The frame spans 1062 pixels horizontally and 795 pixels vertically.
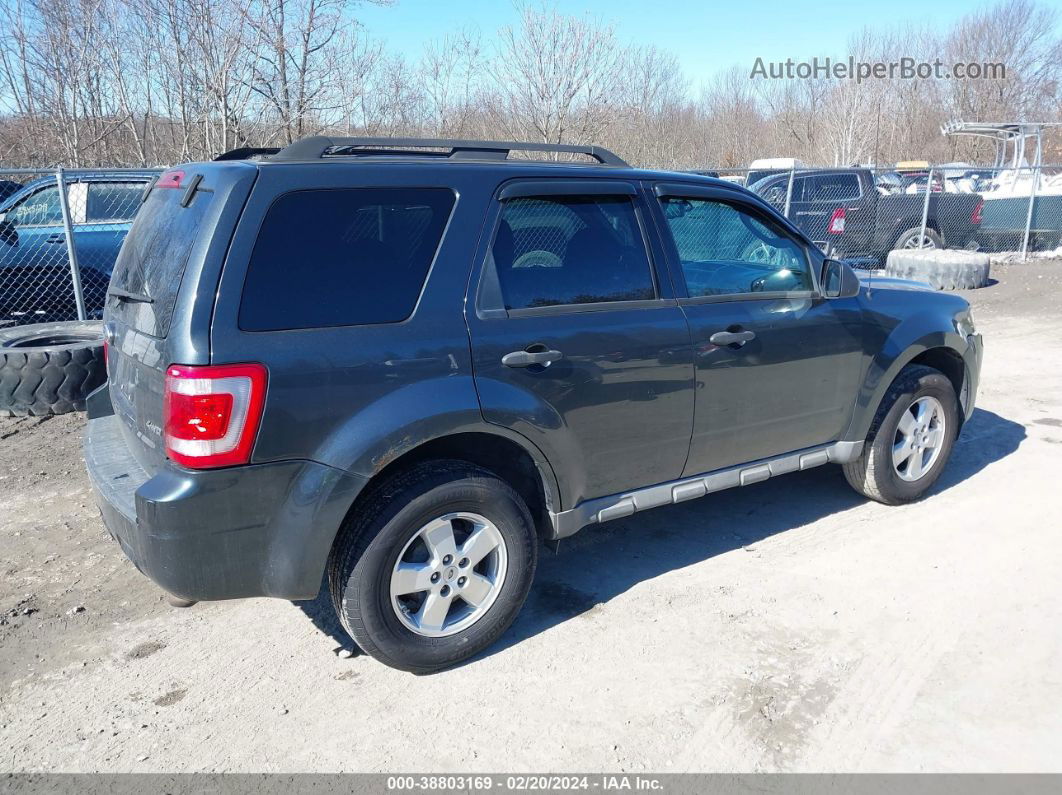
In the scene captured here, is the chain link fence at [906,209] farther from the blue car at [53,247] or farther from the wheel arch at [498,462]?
the wheel arch at [498,462]

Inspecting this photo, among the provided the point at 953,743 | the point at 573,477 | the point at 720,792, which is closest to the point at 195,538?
the point at 573,477

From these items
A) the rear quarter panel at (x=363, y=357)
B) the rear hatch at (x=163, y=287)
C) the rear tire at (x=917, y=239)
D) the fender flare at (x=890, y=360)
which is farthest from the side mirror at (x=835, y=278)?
the rear tire at (x=917, y=239)

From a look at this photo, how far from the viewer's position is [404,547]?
124 inches

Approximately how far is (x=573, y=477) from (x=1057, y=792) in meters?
1.95

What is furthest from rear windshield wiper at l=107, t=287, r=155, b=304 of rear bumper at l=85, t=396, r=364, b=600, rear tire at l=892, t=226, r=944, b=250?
rear tire at l=892, t=226, r=944, b=250

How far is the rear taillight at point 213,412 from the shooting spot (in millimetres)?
2730

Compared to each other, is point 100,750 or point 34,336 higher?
point 34,336

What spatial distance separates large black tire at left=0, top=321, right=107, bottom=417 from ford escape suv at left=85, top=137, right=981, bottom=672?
2.84 metres

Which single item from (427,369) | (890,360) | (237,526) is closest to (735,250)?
(890,360)

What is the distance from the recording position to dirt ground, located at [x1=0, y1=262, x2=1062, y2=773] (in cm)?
287

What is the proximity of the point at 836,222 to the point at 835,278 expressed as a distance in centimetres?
980

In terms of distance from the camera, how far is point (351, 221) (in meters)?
3.05

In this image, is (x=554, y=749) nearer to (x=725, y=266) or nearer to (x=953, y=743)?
(x=953, y=743)

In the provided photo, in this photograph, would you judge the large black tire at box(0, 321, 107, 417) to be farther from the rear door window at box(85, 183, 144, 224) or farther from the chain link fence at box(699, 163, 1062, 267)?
the chain link fence at box(699, 163, 1062, 267)
